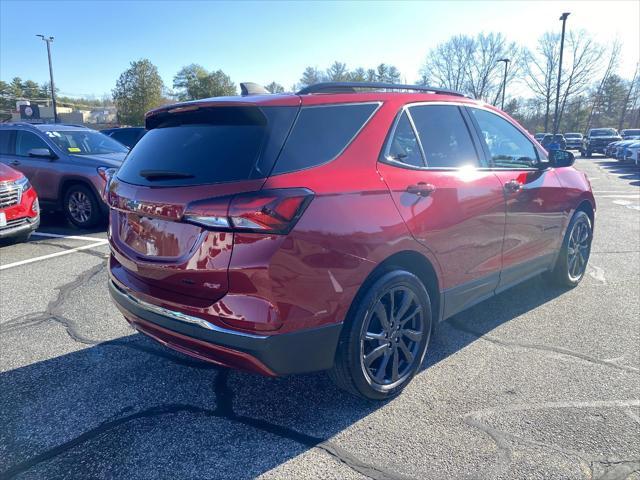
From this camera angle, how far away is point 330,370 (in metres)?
2.69

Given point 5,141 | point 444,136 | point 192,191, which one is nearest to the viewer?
point 192,191

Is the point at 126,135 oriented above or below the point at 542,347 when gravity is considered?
above

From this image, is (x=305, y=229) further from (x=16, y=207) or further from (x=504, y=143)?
(x=16, y=207)

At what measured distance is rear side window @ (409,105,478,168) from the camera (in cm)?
317

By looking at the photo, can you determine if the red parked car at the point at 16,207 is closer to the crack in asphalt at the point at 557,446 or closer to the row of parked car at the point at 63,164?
the row of parked car at the point at 63,164

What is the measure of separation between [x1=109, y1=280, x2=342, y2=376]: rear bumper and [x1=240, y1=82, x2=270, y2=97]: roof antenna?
1.52 meters

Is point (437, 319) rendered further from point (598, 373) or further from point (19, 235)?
point (19, 235)

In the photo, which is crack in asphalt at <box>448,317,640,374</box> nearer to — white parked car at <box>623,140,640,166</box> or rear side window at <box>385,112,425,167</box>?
rear side window at <box>385,112,425,167</box>

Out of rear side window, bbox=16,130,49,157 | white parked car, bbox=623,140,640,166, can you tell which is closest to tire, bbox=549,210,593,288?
rear side window, bbox=16,130,49,157

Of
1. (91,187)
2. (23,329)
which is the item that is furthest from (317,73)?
(23,329)

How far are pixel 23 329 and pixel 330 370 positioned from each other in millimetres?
2843

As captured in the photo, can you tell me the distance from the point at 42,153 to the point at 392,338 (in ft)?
25.4

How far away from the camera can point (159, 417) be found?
8.95ft

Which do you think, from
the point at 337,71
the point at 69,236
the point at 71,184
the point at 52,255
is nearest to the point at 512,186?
the point at 52,255
